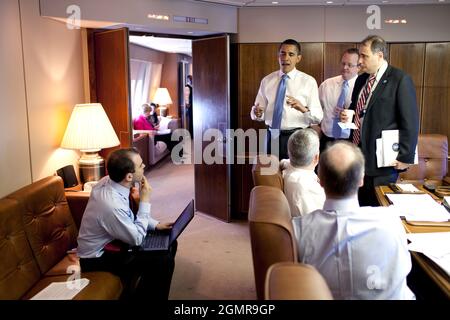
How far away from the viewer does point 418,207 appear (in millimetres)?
2479

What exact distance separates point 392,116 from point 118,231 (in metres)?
1.94

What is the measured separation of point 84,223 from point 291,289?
1837 mm

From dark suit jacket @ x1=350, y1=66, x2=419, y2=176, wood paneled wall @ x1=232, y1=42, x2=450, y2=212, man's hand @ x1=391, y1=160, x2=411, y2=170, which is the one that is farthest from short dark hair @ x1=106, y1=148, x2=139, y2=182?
wood paneled wall @ x1=232, y1=42, x2=450, y2=212

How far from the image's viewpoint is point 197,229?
4789 mm

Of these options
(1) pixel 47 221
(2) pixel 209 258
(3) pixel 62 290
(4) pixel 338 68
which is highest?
(4) pixel 338 68

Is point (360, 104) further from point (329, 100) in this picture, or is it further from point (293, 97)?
point (329, 100)

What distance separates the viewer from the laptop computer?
2.73 metres

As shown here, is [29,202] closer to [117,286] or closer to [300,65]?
[117,286]

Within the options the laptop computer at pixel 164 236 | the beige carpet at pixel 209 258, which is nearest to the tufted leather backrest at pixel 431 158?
the beige carpet at pixel 209 258

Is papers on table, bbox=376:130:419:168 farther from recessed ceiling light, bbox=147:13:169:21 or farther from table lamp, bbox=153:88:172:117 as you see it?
table lamp, bbox=153:88:172:117

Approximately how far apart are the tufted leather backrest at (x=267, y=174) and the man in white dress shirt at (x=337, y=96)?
1.20 meters

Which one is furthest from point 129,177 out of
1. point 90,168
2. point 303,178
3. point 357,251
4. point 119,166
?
point 357,251

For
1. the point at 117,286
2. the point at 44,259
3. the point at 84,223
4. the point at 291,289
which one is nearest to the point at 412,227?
the point at 291,289

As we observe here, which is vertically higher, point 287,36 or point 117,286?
point 287,36
